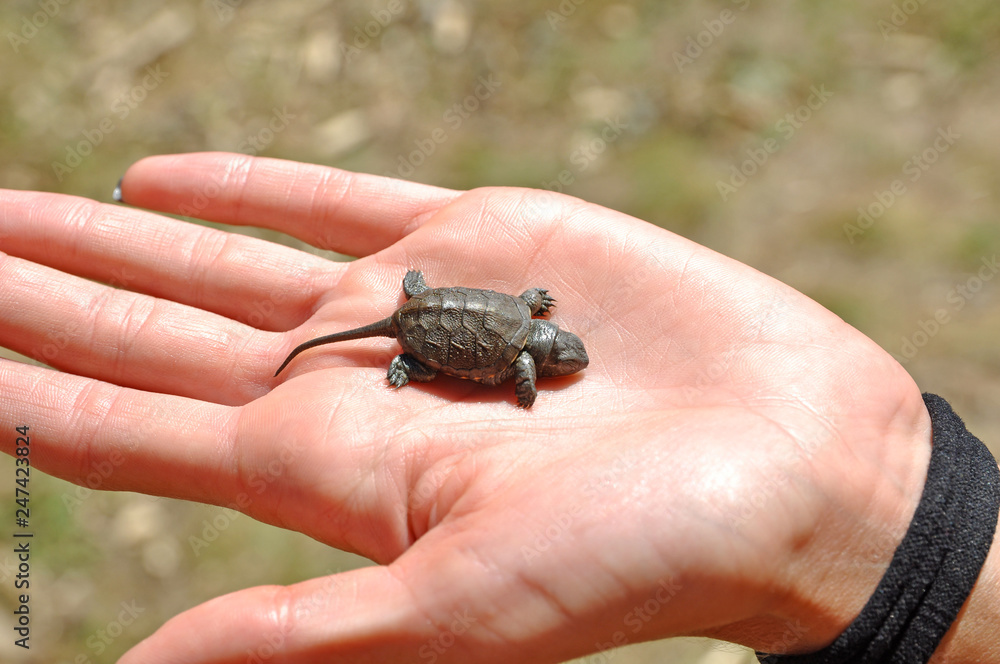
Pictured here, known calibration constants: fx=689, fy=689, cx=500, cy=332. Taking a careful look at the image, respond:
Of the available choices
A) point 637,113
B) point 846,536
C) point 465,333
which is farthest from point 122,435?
point 637,113

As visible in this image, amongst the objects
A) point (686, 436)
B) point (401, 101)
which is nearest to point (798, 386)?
point (686, 436)

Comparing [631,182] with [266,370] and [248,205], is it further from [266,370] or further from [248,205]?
[266,370]

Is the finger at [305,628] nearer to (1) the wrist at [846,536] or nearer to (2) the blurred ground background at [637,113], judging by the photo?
(1) the wrist at [846,536]

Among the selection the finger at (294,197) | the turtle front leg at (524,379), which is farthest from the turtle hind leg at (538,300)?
the finger at (294,197)

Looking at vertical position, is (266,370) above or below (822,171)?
below

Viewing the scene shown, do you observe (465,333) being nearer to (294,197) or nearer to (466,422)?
(466,422)

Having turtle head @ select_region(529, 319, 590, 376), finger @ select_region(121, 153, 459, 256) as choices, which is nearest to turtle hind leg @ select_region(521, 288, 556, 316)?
turtle head @ select_region(529, 319, 590, 376)
